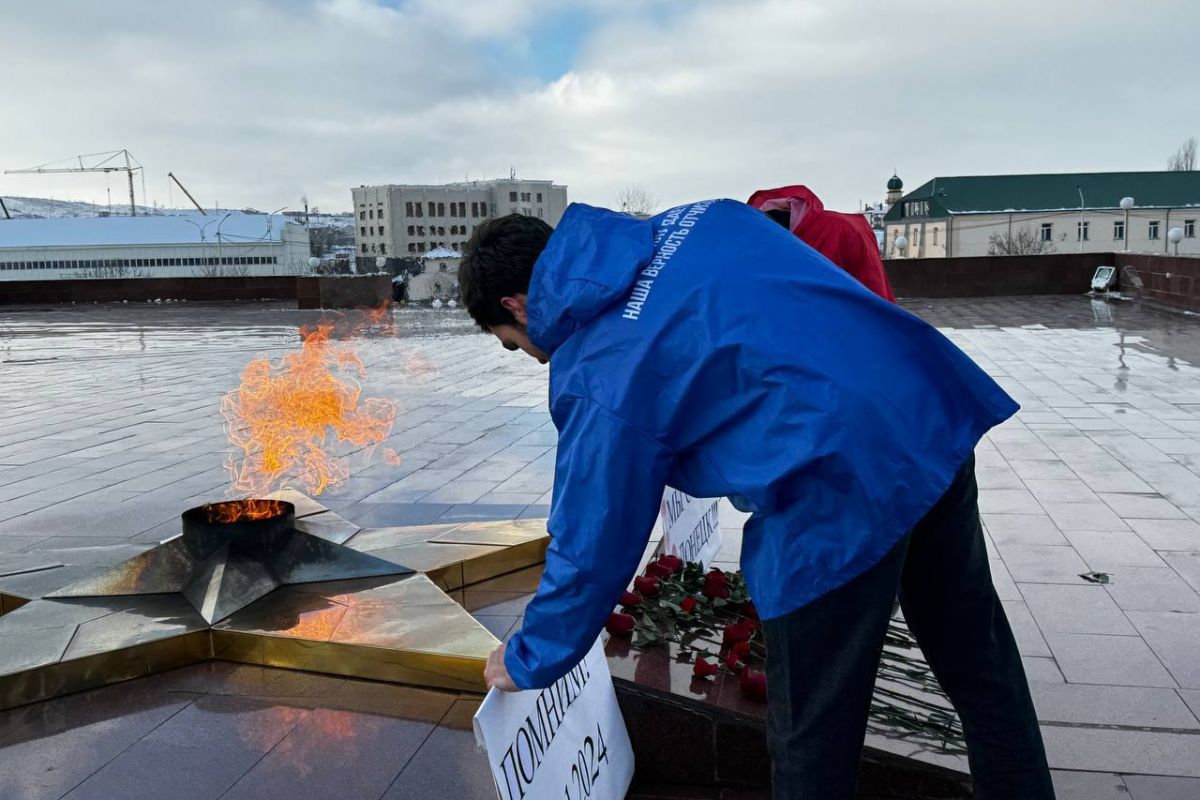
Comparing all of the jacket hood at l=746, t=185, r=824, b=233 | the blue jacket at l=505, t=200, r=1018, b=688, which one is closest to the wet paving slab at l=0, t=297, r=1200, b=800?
the blue jacket at l=505, t=200, r=1018, b=688

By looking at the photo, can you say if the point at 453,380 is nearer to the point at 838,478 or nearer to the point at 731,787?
the point at 731,787

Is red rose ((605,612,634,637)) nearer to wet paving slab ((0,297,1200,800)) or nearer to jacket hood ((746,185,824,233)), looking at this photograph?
wet paving slab ((0,297,1200,800))

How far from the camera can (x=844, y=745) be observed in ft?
5.93

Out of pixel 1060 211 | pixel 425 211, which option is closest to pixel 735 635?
pixel 1060 211

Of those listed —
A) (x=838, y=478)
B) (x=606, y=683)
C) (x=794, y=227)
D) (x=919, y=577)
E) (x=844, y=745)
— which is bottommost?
(x=606, y=683)

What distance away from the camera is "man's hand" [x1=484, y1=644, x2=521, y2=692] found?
1873 mm

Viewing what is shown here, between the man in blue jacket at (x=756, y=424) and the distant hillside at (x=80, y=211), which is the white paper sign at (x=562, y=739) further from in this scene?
the distant hillside at (x=80, y=211)

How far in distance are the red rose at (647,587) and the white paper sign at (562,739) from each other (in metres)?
0.59

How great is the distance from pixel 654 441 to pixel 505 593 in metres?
2.60

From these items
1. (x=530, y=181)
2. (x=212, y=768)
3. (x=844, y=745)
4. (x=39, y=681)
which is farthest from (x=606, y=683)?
(x=530, y=181)

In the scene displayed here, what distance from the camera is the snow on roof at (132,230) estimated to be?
255 feet

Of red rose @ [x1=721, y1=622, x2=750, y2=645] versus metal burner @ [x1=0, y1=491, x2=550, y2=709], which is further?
metal burner @ [x1=0, y1=491, x2=550, y2=709]

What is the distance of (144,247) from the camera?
7669 cm

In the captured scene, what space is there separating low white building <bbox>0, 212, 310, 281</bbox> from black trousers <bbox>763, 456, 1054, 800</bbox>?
7918cm
